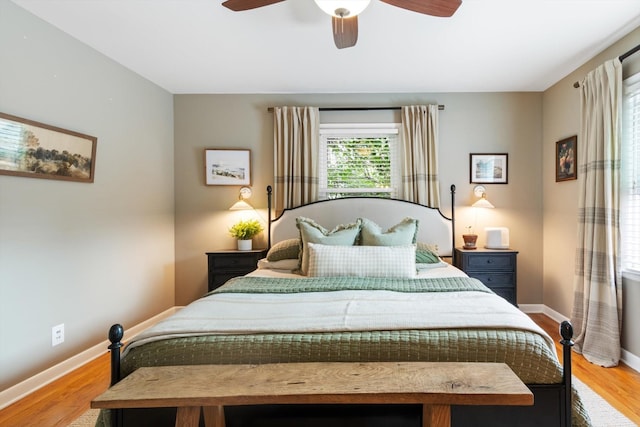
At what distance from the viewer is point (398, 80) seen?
344 cm

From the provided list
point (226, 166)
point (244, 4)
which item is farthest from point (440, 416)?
point (226, 166)

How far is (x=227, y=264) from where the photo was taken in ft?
11.4

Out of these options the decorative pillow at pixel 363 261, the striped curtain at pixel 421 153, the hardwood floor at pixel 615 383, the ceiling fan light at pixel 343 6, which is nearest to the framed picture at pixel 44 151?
the decorative pillow at pixel 363 261

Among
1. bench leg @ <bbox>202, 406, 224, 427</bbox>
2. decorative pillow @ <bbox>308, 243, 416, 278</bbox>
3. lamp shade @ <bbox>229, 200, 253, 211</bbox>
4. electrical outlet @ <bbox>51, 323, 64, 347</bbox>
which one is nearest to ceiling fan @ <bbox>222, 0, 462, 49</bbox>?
decorative pillow @ <bbox>308, 243, 416, 278</bbox>

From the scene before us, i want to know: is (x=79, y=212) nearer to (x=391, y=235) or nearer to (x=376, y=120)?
(x=391, y=235)

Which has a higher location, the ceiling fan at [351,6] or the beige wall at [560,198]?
the ceiling fan at [351,6]

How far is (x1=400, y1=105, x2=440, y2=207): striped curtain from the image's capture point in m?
3.67

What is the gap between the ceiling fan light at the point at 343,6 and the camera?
68.3 inches

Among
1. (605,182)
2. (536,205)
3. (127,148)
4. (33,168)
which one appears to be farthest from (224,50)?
(536,205)

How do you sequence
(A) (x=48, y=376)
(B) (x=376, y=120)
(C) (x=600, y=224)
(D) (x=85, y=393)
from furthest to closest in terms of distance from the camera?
1. (B) (x=376, y=120)
2. (C) (x=600, y=224)
3. (A) (x=48, y=376)
4. (D) (x=85, y=393)

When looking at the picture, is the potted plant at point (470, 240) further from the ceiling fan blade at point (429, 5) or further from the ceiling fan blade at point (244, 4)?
the ceiling fan blade at point (244, 4)

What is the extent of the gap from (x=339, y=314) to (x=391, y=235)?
1331mm

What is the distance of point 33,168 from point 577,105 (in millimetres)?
4665

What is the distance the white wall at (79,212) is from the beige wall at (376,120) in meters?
0.22
